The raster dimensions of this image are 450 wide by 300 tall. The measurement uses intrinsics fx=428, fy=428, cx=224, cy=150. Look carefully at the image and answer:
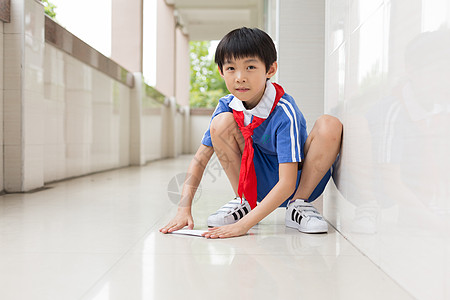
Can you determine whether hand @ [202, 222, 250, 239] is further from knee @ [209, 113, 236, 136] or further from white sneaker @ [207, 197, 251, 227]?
knee @ [209, 113, 236, 136]

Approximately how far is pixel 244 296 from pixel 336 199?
0.74m

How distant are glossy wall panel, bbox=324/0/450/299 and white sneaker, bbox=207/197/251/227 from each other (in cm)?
38

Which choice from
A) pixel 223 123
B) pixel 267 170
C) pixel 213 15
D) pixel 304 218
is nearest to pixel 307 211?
pixel 304 218

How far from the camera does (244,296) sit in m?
0.80

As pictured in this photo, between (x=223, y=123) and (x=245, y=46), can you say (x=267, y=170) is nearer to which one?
(x=223, y=123)

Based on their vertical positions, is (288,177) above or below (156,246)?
above

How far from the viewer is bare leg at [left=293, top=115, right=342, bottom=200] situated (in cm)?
140

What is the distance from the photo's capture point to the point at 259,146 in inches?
60.5

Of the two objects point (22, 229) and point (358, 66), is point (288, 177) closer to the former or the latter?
point (358, 66)

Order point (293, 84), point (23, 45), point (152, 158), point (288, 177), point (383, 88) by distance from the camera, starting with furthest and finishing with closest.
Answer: point (152, 158), point (293, 84), point (23, 45), point (288, 177), point (383, 88)

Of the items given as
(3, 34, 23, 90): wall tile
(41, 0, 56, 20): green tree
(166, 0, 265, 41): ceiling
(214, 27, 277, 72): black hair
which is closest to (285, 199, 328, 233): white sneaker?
(214, 27, 277, 72): black hair

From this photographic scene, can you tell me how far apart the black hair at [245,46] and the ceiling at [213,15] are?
5818 millimetres

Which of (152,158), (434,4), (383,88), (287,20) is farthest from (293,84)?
(152,158)

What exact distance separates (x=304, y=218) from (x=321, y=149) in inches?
9.2
